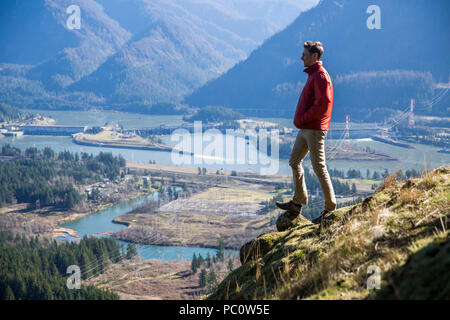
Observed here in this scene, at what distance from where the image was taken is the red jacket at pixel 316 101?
3721 mm

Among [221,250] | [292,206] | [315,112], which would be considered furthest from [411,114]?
[315,112]

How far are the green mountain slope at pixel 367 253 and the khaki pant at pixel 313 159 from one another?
0.22 meters

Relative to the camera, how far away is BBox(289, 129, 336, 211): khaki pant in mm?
3832

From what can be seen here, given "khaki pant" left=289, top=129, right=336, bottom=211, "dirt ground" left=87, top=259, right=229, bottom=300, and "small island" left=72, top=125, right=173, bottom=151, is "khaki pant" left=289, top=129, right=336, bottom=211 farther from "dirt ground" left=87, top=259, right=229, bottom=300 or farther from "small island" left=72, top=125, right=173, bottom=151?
"small island" left=72, top=125, right=173, bottom=151

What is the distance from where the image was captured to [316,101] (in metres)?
3.72

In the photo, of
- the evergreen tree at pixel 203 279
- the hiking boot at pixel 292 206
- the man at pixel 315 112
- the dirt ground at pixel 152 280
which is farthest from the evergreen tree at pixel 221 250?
the man at pixel 315 112

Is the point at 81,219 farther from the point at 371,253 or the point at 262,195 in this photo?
the point at 371,253

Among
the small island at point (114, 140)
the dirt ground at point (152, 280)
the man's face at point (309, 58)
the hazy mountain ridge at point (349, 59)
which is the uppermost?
the hazy mountain ridge at point (349, 59)

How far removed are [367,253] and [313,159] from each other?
120 cm

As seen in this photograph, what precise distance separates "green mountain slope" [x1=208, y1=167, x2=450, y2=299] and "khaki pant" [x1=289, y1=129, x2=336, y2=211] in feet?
0.72

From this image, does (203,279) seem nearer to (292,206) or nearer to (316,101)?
(292,206)

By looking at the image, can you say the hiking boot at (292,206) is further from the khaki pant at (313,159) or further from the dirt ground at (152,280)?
the dirt ground at (152,280)

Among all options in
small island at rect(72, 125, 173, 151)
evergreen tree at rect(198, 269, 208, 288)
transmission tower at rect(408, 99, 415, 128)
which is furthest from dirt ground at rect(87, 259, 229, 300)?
transmission tower at rect(408, 99, 415, 128)

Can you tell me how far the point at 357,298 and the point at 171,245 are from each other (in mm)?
31586
